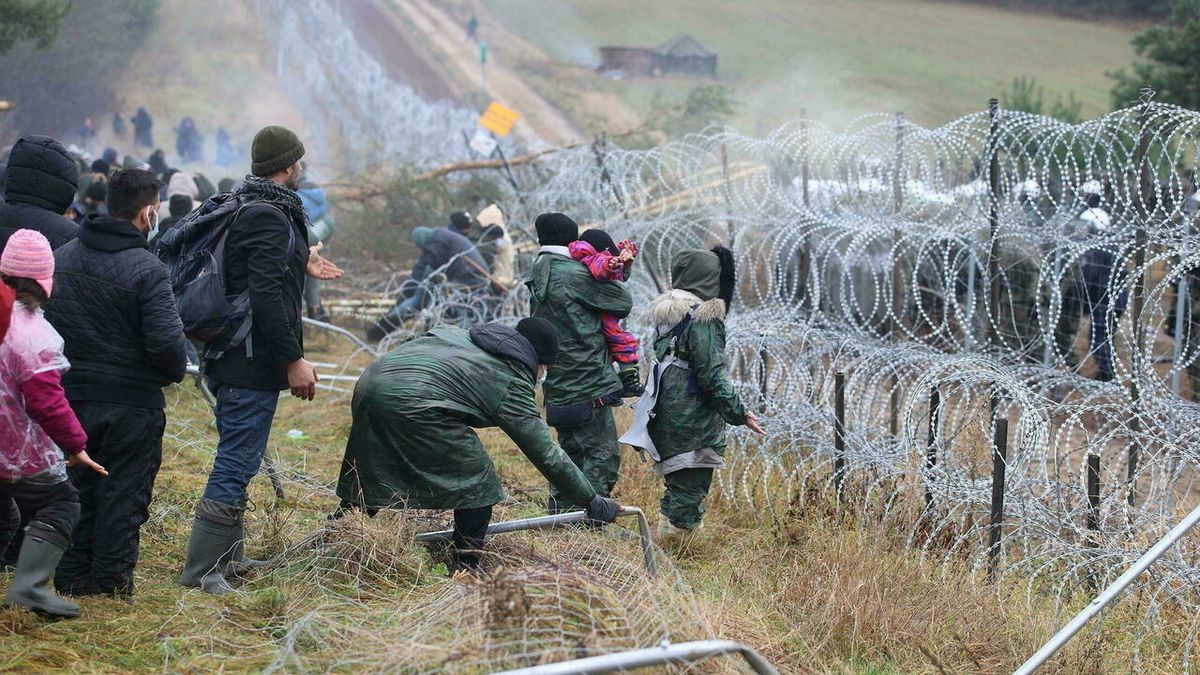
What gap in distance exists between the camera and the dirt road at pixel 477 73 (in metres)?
33.0

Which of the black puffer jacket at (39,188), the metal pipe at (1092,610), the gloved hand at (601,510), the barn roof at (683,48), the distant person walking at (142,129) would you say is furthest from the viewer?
the barn roof at (683,48)

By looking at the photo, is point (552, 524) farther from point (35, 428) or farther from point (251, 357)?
point (35, 428)

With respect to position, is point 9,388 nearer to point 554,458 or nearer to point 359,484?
point 359,484

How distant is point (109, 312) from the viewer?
157 inches

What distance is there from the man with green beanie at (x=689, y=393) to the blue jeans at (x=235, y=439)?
186 cm

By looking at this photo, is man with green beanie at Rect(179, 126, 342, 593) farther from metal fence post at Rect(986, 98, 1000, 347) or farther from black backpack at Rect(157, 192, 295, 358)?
metal fence post at Rect(986, 98, 1000, 347)

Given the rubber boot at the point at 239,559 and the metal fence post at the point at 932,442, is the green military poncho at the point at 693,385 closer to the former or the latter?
the metal fence post at the point at 932,442

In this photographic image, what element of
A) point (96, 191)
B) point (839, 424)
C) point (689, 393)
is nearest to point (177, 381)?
point (689, 393)

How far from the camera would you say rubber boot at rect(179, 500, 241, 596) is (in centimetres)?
426

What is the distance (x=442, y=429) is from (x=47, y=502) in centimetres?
130

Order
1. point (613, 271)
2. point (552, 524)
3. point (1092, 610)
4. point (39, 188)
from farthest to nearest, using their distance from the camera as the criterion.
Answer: point (613, 271) < point (39, 188) < point (552, 524) < point (1092, 610)

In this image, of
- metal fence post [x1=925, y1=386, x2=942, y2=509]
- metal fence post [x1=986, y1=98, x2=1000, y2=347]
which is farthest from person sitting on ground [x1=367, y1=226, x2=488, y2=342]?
metal fence post [x1=925, y1=386, x2=942, y2=509]

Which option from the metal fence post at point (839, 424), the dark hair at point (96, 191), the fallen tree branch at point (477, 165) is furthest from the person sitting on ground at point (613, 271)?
the fallen tree branch at point (477, 165)

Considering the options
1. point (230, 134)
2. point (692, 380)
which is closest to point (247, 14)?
point (230, 134)
